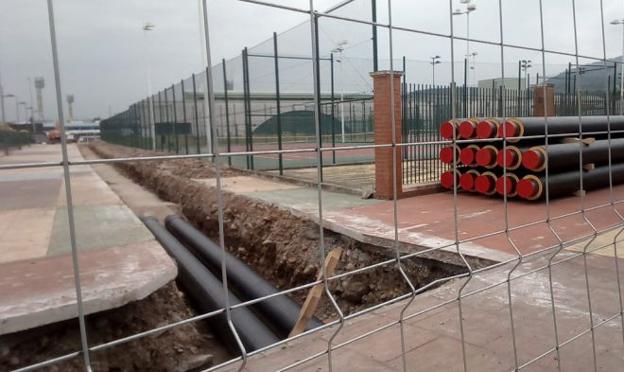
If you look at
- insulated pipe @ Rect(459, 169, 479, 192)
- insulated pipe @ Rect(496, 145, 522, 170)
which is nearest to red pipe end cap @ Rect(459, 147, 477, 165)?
insulated pipe @ Rect(459, 169, 479, 192)

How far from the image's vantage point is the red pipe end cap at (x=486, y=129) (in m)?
7.50

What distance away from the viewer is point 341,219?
6840mm

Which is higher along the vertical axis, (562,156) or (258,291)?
(562,156)

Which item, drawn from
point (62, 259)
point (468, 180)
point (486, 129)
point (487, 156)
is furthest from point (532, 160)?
point (62, 259)

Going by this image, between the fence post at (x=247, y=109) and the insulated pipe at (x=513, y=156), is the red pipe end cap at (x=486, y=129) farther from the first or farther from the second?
the fence post at (x=247, y=109)

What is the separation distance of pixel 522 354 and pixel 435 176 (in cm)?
767

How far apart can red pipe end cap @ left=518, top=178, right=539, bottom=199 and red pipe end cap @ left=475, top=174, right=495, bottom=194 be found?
0.52m

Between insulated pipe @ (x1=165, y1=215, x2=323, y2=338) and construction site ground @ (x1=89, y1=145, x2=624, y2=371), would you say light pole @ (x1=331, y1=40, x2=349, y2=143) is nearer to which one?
construction site ground @ (x1=89, y1=145, x2=624, y2=371)

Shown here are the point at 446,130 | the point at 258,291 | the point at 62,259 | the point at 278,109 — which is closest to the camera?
the point at 258,291

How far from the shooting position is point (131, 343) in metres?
4.26

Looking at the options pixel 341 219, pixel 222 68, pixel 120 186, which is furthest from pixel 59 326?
pixel 120 186

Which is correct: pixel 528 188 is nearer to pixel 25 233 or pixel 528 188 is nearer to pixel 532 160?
pixel 532 160

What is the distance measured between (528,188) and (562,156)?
771 millimetres

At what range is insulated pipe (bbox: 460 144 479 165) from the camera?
8.17 metres
